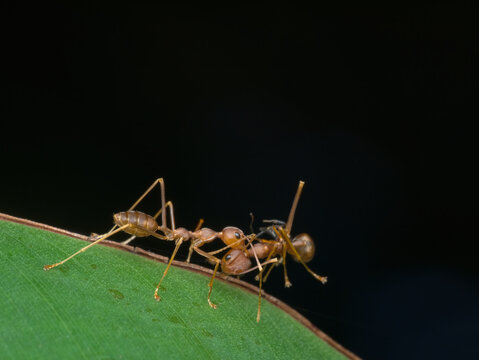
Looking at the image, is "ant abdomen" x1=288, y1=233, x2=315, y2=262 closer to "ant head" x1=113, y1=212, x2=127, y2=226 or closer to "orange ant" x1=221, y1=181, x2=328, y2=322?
"orange ant" x1=221, y1=181, x2=328, y2=322

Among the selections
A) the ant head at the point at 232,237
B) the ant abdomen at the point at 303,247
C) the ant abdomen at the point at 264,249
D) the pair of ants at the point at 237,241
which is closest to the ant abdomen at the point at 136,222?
the pair of ants at the point at 237,241

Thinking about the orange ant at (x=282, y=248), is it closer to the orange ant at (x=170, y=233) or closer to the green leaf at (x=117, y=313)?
the orange ant at (x=170, y=233)

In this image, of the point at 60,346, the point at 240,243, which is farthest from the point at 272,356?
the point at 240,243

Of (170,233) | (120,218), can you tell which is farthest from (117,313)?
(170,233)

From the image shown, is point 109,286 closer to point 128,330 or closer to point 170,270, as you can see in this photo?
point 128,330

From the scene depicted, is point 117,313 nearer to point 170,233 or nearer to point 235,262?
point 235,262
